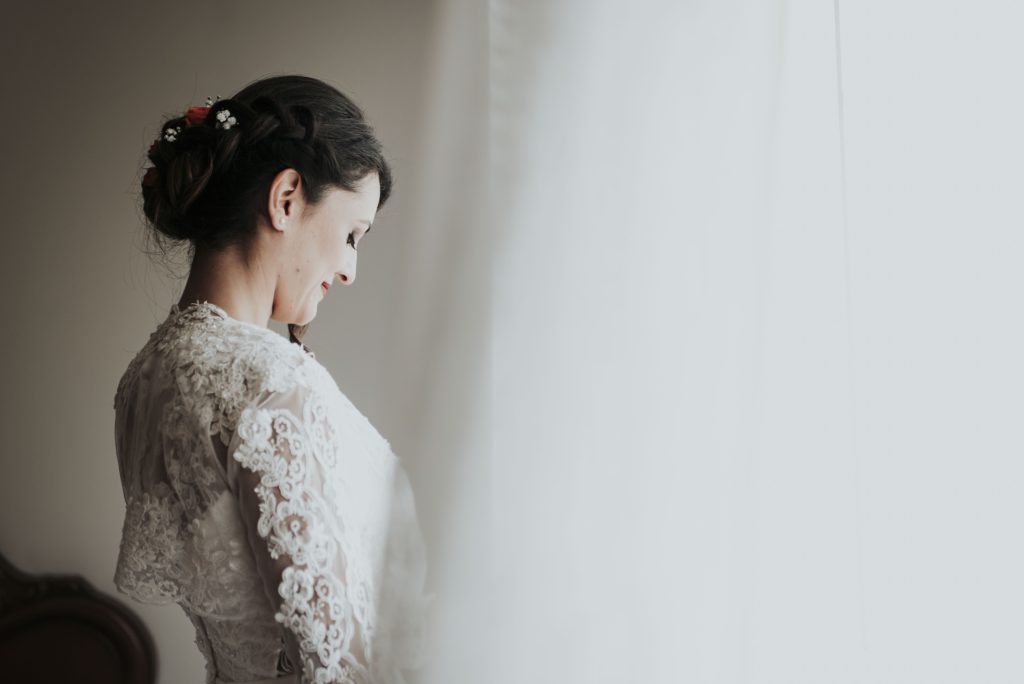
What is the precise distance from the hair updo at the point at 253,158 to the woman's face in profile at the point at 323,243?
0.02m

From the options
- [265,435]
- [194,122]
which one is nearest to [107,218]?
[194,122]

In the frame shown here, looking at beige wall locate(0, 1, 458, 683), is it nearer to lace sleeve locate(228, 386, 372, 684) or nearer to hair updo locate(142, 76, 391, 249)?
hair updo locate(142, 76, 391, 249)

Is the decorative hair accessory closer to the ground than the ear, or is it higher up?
higher up

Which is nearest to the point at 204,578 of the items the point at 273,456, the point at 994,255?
the point at 273,456

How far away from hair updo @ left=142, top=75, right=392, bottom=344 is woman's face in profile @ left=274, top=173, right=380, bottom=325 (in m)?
0.02

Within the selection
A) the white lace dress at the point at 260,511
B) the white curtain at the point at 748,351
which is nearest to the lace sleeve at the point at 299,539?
the white lace dress at the point at 260,511

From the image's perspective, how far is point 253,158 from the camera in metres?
0.99

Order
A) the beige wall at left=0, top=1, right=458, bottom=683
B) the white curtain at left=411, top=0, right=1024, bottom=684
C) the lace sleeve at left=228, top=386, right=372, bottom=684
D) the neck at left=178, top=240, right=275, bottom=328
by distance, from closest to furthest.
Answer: the white curtain at left=411, top=0, right=1024, bottom=684 → the lace sleeve at left=228, top=386, right=372, bottom=684 → the neck at left=178, top=240, right=275, bottom=328 → the beige wall at left=0, top=1, right=458, bottom=683

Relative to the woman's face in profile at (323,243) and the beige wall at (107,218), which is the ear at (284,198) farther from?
the beige wall at (107,218)

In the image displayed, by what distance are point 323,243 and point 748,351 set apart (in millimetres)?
510

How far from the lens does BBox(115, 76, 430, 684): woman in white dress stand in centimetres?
79

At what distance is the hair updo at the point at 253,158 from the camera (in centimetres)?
98

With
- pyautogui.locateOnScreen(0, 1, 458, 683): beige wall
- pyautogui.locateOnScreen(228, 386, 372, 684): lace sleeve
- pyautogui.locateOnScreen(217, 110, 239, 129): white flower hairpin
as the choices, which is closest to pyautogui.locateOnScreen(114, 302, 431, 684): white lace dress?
pyautogui.locateOnScreen(228, 386, 372, 684): lace sleeve

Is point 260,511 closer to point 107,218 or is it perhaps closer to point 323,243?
point 323,243
